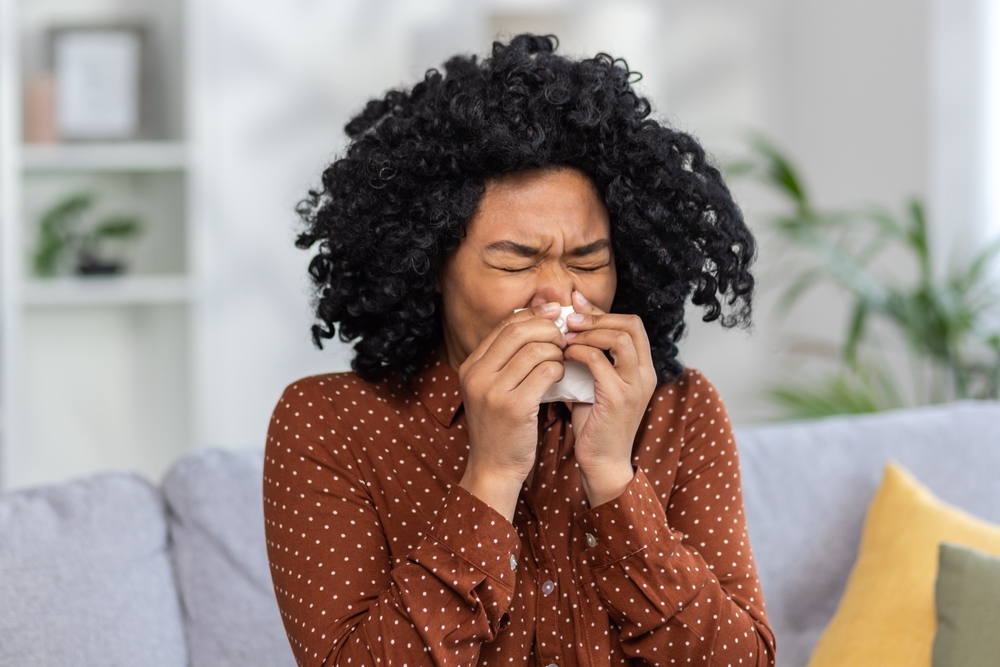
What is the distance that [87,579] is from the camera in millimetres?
1461

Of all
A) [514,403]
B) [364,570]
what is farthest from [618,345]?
[364,570]

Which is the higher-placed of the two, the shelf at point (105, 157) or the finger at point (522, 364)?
the shelf at point (105, 157)

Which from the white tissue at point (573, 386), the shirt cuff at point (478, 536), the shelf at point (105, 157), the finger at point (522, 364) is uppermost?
the shelf at point (105, 157)

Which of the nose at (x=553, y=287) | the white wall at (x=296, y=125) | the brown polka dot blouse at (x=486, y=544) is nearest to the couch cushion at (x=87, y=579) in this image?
the brown polka dot blouse at (x=486, y=544)

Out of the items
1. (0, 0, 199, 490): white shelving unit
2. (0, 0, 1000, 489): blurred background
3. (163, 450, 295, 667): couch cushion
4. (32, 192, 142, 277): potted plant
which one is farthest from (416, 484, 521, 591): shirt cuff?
(32, 192, 142, 277): potted plant

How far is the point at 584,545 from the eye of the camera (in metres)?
1.26

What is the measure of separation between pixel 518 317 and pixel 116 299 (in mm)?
2347

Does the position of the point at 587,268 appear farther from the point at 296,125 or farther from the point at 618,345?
A: the point at 296,125

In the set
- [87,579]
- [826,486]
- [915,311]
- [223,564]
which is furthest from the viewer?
[915,311]

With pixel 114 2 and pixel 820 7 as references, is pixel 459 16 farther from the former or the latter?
pixel 820 7

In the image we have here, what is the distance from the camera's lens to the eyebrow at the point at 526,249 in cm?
119

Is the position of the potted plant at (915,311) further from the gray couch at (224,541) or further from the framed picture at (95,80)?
the framed picture at (95,80)

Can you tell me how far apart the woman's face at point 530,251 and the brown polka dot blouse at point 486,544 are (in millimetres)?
150

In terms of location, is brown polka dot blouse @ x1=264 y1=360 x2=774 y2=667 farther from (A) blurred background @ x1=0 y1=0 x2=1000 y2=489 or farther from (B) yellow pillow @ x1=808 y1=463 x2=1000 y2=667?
(A) blurred background @ x1=0 y1=0 x2=1000 y2=489
